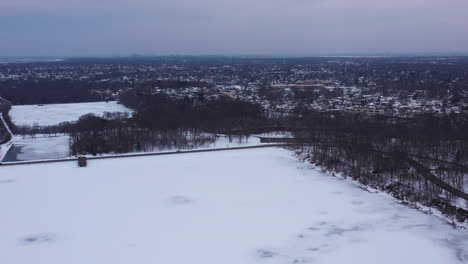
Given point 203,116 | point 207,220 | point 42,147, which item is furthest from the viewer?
point 203,116

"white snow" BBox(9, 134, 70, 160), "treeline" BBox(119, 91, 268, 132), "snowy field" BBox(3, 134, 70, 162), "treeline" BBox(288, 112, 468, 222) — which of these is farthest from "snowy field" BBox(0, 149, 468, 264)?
"treeline" BBox(119, 91, 268, 132)

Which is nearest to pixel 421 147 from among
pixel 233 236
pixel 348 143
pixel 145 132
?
pixel 348 143

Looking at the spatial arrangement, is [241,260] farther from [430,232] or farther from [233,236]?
[430,232]

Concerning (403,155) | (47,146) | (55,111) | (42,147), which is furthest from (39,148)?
(403,155)

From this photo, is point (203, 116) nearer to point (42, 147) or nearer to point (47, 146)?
point (47, 146)

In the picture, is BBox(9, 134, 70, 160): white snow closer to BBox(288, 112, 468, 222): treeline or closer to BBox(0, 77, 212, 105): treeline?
BBox(288, 112, 468, 222): treeline
